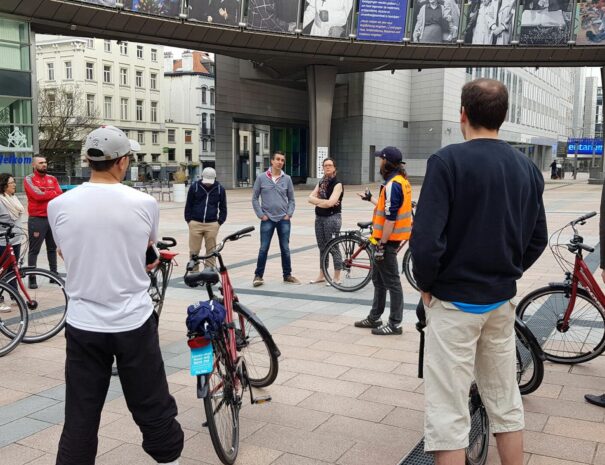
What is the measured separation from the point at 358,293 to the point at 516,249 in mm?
5478

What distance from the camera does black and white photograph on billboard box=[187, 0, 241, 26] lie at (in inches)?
1021

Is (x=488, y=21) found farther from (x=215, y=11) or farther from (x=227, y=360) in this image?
(x=227, y=360)

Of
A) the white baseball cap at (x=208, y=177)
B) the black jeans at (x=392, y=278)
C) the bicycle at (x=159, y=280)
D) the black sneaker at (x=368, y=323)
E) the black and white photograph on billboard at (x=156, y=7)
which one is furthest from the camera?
the black and white photograph on billboard at (x=156, y=7)

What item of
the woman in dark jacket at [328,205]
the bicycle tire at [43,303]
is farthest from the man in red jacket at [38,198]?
the woman in dark jacket at [328,205]

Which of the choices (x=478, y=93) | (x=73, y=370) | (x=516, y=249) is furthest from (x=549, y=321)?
(x=73, y=370)

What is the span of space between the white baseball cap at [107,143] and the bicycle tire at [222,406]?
1.19 meters

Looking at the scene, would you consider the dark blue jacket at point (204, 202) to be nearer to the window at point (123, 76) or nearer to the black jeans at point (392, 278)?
the black jeans at point (392, 278)

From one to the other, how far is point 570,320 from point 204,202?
529 centimetres

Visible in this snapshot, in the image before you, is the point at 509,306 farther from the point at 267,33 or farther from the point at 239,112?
the point at 239,112

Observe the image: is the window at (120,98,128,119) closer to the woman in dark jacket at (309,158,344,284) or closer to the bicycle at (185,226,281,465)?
the woman in dark jacket at (309,158,344,284)

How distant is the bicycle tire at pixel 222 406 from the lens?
3.10m

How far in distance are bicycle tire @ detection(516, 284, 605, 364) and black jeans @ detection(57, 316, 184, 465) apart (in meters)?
3.22

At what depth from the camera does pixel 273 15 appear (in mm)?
28391

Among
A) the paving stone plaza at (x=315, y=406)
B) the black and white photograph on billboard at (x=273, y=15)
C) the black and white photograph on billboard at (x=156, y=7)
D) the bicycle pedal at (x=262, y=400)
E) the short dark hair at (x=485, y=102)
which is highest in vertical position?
the black and white photograph on billboard at (x=273, y=15)
